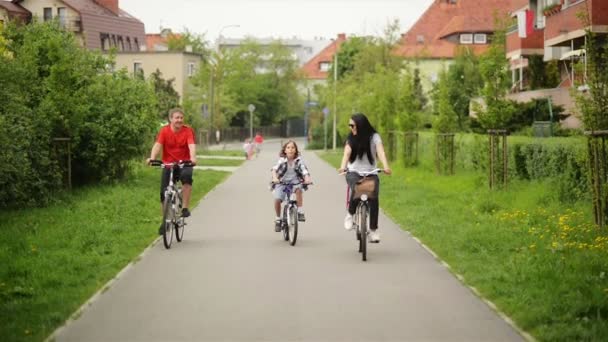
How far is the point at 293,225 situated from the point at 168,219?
1.63 metres

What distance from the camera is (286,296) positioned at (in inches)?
382

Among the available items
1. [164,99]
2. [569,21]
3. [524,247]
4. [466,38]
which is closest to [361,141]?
[524,247]

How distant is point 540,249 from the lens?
42.3 feet

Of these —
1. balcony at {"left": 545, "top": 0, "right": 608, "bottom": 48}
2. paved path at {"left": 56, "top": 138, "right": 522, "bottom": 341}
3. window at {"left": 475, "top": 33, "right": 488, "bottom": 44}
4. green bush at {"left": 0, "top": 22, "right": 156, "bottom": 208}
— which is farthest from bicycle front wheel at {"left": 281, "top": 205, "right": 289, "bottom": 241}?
window at {"left": 475, "top": 33, "right": 488, "bottom": 44}

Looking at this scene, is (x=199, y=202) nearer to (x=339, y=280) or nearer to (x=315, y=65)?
(x=339, y=280)

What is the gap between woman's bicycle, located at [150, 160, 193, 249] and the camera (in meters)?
13.8

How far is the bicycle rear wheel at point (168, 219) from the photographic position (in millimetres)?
13625

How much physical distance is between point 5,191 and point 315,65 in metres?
128

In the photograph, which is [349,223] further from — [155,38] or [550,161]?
[155,38]

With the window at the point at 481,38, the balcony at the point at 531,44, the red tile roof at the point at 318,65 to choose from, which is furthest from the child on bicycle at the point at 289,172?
the red tile roof at the point at 318,65

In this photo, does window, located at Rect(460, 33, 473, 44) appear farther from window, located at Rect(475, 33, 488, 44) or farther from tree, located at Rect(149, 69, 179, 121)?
tree, located at Rect(149, 69, 179, 121)

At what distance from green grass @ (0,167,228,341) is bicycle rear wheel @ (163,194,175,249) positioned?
0.34 meters

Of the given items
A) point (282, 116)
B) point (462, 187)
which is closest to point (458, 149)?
point (462, 187)

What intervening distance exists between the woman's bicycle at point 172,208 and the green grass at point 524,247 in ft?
10.9
